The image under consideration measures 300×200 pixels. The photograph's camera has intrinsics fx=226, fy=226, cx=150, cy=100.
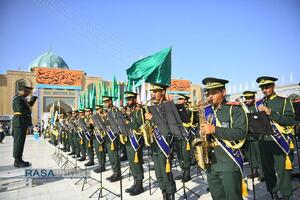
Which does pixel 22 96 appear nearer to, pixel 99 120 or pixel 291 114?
pixel 99 120

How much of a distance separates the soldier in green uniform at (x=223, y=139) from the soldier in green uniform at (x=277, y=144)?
1321 millimetres

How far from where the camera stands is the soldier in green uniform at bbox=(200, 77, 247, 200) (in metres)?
3.04

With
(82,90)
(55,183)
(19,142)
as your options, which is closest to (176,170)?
(55,183)

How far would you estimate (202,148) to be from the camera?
10.7 feet

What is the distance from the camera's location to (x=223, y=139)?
3084 mm

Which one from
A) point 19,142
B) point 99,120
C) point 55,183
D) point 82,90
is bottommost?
point 55,183

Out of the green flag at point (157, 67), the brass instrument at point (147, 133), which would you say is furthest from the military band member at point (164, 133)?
the green flag at point (157, 67)

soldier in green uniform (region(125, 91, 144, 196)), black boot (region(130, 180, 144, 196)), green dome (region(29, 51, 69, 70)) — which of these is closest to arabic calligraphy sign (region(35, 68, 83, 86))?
green dome (region(29, 51, 69, 70))

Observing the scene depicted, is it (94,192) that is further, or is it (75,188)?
(75,188)

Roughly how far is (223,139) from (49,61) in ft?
190

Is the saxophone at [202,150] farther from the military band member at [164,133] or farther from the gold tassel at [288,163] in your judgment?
the gold tassel at [288,163]

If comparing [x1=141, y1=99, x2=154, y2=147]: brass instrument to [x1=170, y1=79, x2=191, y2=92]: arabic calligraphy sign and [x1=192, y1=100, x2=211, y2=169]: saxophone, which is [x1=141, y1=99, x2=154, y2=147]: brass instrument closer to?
[x1=192, y1=100, x2=211, y2=169]: saxophone

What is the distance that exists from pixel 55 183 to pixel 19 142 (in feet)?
5.44

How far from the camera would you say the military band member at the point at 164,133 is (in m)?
4.02
